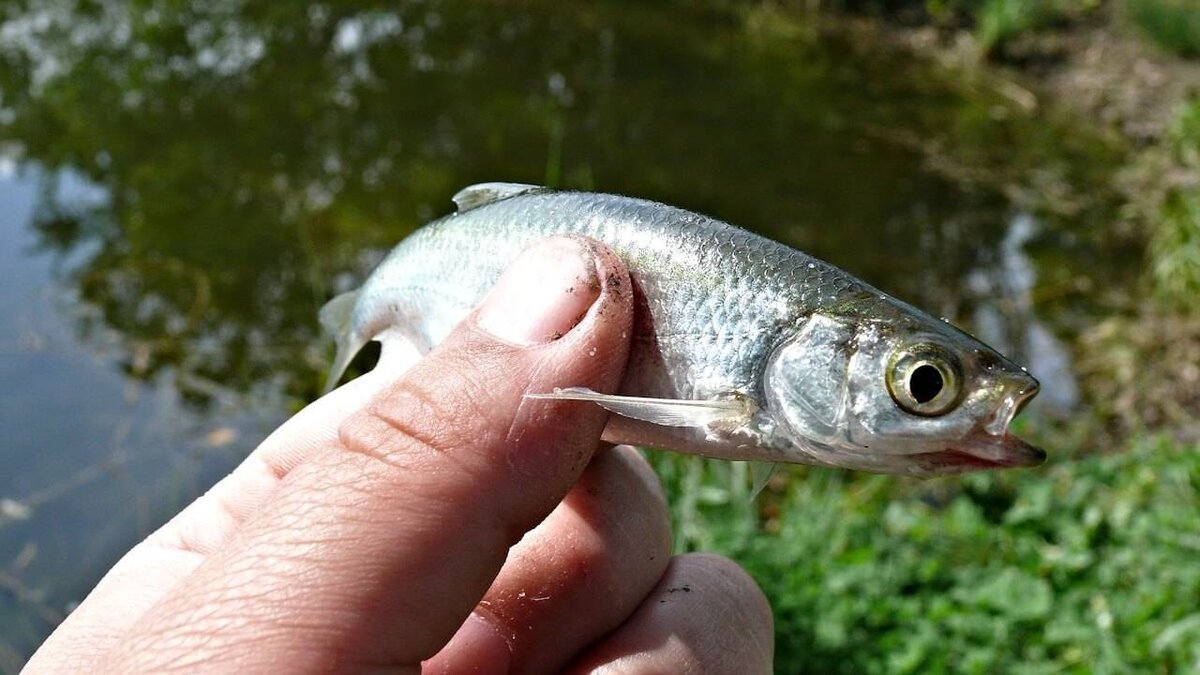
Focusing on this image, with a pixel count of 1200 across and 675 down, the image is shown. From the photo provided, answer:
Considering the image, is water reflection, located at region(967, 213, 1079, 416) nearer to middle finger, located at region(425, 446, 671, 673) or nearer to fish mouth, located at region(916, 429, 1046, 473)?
middle finger, located at region(425, 446, 671, 673)

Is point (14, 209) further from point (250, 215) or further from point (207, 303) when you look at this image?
point (207, 303)

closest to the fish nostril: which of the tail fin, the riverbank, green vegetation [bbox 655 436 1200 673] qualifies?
the tail fin

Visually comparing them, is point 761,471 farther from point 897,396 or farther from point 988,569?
point 988,569

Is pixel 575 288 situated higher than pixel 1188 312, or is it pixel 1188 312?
pixel 575 288

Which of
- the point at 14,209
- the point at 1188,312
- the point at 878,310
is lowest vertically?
the point at 1188,312

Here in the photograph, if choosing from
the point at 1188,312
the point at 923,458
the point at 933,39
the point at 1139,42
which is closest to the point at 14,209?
the point at 923,458
